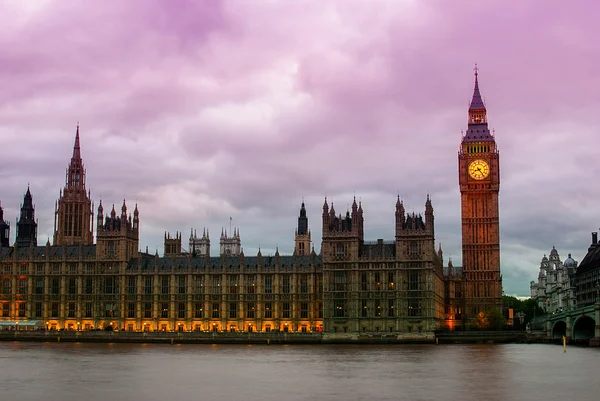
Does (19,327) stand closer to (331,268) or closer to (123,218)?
(123,218)

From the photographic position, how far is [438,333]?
550 ft

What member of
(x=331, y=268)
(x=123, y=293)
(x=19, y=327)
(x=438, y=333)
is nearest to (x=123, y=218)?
(x=123, y=293)

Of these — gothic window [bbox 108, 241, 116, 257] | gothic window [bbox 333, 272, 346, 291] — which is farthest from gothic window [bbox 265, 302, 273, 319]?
gothic window [bbox 108, 241, 116, 257]

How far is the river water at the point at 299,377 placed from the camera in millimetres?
66125

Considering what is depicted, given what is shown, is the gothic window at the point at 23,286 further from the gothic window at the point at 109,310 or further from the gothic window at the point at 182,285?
the gothic window at the point at 182,285

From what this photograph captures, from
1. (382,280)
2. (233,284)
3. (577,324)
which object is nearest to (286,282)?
(233,284)

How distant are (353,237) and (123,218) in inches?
1973

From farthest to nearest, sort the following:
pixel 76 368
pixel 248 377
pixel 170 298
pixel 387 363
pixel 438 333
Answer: pixel 170 298 < pixel 438 333 < pixel 387 363 < pixel 76 368 < pixel 248 377

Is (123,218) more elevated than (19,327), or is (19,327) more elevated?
(123,218)

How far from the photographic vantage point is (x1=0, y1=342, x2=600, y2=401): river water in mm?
66125

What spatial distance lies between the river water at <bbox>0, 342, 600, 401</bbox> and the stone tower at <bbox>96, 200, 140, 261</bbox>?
74600 mm

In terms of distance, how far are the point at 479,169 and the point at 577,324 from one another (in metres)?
49.2

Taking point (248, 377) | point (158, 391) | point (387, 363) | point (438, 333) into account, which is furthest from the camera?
point (438, 333)

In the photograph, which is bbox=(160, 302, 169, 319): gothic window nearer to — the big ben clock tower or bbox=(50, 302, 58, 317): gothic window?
bbox=(50, 302, 58, 317): gothic window
